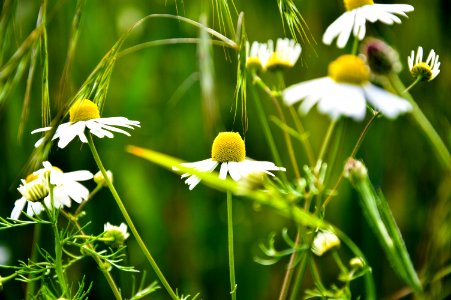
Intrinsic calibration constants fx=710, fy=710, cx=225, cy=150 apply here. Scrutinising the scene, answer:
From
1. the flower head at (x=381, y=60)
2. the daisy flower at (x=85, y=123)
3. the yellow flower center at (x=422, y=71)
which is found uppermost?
the flower head at (x=381, y=60)

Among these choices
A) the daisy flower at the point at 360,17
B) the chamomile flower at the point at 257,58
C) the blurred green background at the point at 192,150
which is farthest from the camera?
the blurred green background at the point at 192,150

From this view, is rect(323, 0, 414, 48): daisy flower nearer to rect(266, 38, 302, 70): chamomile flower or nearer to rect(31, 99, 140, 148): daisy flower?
rect(266, 38, 302, 70): chamomile flower

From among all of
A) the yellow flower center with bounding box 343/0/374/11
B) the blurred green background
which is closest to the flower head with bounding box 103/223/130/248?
the yellow flower center with bounding box 343/0/374/11

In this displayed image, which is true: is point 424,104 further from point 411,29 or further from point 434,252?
point 434,252

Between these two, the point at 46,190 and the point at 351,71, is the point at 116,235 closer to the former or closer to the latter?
the point at 46,190

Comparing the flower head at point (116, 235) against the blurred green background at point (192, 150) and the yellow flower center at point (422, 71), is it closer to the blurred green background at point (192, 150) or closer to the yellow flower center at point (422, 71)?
the yellow flower center at point (422, 71)

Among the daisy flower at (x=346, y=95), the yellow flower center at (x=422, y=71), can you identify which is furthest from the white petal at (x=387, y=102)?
the yellow flower center at (x=422, y=71)

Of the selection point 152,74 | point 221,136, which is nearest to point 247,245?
point 152,74

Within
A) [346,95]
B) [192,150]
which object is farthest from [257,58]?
[192,150]
